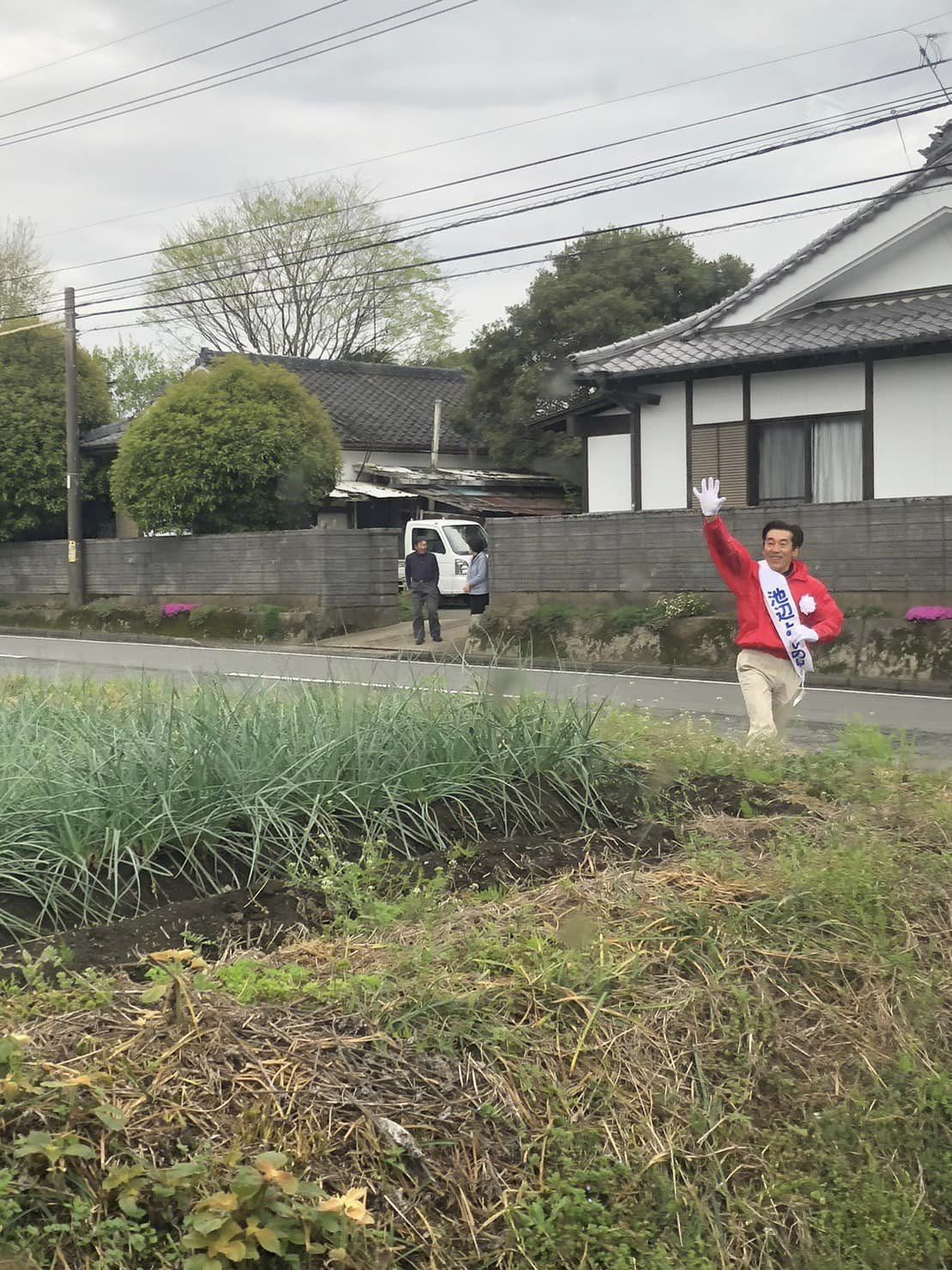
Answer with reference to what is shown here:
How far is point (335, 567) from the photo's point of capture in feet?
81.1

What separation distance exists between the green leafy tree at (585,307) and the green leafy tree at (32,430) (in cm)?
1094

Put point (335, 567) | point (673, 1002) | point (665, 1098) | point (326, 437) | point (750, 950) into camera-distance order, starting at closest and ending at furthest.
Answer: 1. point (665, 1098)
2. point (673, 1002)
3. point (750, 950)
4. point (335, 567)
5. point (326, 437)

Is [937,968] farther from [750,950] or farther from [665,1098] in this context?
[665,1098]

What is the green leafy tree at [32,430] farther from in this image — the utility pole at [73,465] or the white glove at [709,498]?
the white glove at [709,498]

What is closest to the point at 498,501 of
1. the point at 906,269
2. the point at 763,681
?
the point at 906,269

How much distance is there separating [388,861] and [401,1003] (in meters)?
1.06

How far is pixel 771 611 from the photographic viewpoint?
7730 millimetres

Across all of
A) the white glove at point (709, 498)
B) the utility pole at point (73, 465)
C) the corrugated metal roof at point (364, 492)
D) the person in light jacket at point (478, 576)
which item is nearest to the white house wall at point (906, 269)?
the person in light jacket at point (478, 576)

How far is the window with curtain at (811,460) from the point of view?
21.1 meters

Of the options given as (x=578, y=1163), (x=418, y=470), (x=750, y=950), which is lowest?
(x=578, y=1163)

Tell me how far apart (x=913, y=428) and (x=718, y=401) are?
3331 mm

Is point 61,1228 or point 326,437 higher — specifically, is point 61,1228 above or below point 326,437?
below

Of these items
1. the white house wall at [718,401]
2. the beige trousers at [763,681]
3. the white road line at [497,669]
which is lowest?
the white road line at [497,669]

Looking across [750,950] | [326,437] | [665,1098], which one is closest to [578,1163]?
[665,1098]
